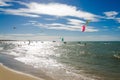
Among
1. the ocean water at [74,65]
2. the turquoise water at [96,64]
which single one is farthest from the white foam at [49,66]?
the turquoise water at [96,64]

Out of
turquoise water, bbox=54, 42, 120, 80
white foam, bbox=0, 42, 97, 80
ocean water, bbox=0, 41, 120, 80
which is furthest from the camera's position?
turquoise water, bbox=54, 42, 120, 80

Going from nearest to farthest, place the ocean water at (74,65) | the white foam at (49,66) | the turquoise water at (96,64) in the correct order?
the white foam at (49,66) → the ocean water at (74,65) → the turquoise water at (96,64)

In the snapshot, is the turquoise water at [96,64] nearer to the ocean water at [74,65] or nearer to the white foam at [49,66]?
the ocean water at [74,65]

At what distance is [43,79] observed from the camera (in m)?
15.4

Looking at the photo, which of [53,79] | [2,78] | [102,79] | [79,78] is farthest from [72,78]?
[2,78]

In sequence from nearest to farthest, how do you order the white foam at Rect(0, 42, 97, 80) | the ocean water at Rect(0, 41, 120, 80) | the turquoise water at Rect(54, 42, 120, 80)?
the white foam at Rect(0, 42, 97, 80) → the ocean water at Rect(0, 41, 120, 80) → the turquoise water at Rect(54, 42, 120, 80)

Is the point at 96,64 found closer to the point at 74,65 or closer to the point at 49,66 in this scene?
the point at 74,65

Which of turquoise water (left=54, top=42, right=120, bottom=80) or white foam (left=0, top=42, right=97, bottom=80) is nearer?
white foam (left=0, top=42, right=97, bottom=80)

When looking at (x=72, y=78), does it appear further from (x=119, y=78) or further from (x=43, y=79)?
(x=119, y=78)

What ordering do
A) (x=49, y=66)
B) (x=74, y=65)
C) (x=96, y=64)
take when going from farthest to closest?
(x=96, y=64) < (x=74, y=65) < (x=49, y=66)

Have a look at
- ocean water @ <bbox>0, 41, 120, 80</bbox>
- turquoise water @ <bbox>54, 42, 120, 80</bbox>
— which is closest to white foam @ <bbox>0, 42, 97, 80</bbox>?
ocean water @ <bbox>0, 41, 120, 80</bbox>

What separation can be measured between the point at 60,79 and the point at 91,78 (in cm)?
306

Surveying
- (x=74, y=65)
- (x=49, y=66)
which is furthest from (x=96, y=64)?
(x=49, y=66)

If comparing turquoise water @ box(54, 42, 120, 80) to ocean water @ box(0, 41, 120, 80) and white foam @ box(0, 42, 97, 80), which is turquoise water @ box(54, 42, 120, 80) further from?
white foam @ box(0, 42, 97, 80)
